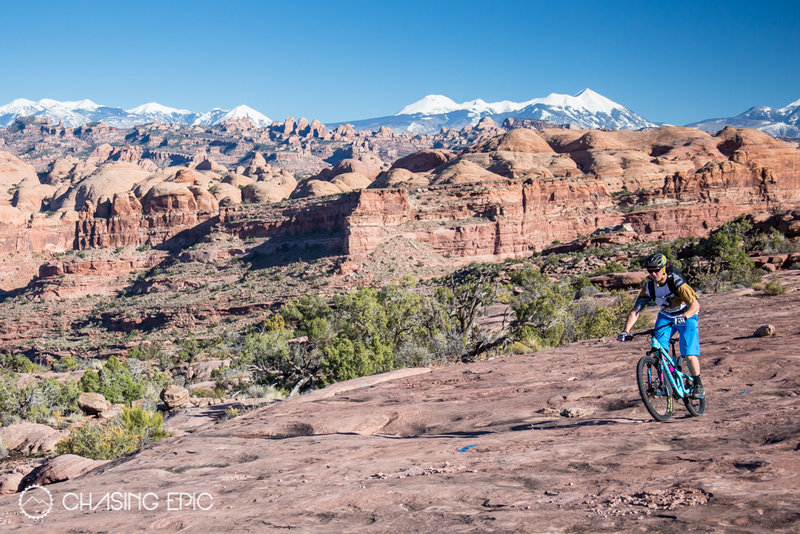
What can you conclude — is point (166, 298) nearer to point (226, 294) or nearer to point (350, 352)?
point (226, 294)

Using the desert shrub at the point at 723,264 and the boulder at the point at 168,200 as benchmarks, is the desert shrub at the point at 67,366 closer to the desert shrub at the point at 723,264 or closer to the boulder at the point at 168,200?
the boulder at the point at 168,200

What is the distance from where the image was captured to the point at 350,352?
18.0 m

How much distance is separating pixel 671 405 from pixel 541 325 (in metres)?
14.5

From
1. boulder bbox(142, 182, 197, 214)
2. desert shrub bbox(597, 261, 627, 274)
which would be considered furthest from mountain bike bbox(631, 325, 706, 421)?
Result: boulder bbox(142, 182, 197, 214)

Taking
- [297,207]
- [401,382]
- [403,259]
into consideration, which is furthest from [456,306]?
[297,207]

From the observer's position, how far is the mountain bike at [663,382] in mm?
6602

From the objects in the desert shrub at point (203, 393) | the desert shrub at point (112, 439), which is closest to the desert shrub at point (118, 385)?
the desert shrub at point (203, 393)

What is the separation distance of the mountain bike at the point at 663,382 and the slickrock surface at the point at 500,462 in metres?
0.21

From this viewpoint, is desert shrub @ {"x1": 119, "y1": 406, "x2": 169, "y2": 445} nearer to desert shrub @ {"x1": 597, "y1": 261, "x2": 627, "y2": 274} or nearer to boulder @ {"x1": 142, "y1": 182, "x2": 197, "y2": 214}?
desert shrub @ {"x1": 597, "y1": 261, "x2": 627, "y2": 274}

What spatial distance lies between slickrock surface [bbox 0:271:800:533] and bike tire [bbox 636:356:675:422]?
206 millimetres

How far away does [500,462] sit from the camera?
226 inches

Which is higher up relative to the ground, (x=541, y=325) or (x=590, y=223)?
(x=590, y=223)

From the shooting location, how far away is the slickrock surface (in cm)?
425

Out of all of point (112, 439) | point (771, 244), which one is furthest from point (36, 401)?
point (771, 244)
